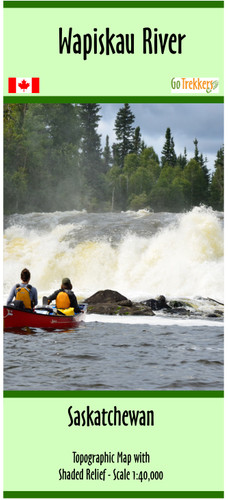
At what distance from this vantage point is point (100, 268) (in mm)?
31281

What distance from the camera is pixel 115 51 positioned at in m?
8.77

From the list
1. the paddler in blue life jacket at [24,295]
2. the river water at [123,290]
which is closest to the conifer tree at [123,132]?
the river water at [123,290]

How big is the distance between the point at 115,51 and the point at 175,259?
22.6 meters

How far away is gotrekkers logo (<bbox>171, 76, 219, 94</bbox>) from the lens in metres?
9.05

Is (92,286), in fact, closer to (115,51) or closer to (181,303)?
(181,303)

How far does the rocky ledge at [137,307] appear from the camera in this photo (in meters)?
22.0

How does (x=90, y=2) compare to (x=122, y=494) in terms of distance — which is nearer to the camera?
(x=122, y=494)

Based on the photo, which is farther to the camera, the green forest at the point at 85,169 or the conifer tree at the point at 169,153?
the conifer tree at the point at 169,153

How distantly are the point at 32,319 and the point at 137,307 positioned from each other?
22.6 ft

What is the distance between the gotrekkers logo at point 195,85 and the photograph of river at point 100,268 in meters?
4.78

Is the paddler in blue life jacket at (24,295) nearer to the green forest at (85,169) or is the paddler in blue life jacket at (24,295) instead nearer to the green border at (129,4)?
the green border at (129,4)

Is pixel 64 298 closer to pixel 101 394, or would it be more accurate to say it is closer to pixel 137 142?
pixel 101 394


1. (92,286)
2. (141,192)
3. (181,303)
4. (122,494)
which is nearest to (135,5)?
(122,494)
